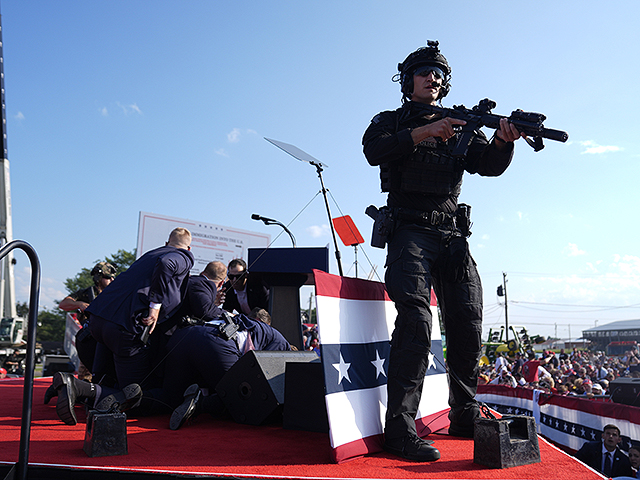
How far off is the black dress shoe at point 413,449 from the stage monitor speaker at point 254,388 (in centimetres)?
115

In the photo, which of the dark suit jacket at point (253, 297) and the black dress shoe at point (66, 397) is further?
the dark suit jacket at point (253, 297)

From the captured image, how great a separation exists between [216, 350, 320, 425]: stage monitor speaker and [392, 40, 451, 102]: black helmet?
2.16 meters

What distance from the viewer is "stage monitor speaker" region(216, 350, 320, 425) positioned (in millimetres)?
3438

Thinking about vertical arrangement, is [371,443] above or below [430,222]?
below

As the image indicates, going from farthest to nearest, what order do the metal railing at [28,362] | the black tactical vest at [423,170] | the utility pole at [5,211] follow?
the utility pole at [5,211], the black tactical vest at [423,170], the metal railing at [28,362]

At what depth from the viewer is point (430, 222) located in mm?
2879

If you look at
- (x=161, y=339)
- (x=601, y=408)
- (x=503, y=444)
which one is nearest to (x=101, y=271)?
(x=161, y=339)

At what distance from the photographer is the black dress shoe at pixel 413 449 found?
2311mm

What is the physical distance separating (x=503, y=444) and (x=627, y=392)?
6027mm

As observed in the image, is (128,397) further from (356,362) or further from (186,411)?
(356,362)

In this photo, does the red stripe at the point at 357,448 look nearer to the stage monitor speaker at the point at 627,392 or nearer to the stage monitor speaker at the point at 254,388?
the stage monitor speaker at the point at 254,388

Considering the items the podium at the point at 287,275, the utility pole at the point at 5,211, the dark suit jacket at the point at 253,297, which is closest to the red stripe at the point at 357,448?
the podium at the point at 287,275

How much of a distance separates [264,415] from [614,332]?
90475 mm

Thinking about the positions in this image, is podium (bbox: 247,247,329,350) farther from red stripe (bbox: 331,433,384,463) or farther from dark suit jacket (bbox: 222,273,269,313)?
red stripe (bbox: 331,433,384,463)
